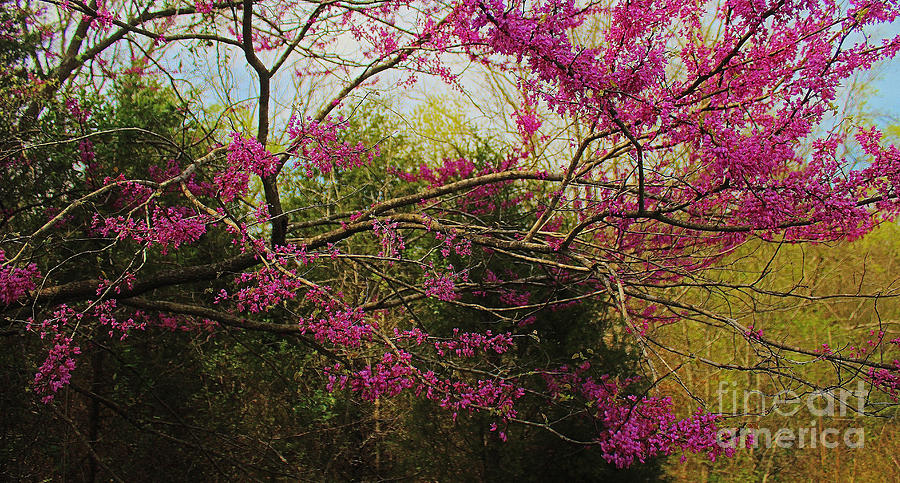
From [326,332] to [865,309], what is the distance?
11.9 metres

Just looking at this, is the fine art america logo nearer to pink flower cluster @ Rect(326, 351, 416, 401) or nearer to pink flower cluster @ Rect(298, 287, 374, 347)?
pink flower cluster @ Rect(326, 351, 416, 401)

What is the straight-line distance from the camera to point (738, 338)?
10805 mm

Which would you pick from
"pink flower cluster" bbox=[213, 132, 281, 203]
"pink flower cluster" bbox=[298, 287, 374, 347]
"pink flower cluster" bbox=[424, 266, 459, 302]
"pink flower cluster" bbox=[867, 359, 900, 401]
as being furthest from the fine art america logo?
"pink flower cluster" bbox=[213, 132, 281, 203]

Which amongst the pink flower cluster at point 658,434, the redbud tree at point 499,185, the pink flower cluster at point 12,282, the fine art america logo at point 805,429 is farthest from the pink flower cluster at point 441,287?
the fine art america logo at point 805,429

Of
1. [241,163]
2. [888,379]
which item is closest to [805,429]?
[888,379]


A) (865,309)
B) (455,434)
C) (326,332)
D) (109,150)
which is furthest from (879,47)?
(865,309)

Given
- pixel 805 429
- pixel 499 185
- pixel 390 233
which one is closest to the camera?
pixel 390 233

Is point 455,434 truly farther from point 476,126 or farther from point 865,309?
point 865,309

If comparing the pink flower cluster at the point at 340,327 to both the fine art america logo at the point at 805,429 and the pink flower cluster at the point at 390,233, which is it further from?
the fine art america logo at the point at 805,429

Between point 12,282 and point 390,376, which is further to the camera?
point 390,376

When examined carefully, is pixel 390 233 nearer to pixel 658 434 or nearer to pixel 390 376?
pixel 390 376

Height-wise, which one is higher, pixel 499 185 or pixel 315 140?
pixel 499 185

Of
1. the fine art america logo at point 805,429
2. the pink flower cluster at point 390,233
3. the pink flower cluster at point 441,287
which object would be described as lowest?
the pink flower cluster at point 441,287

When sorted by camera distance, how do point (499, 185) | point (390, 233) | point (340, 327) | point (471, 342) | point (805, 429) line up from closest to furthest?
point (340, 327)
point (390, 233)
point (471, 342)
point (499, 185)
point (805, 429)
